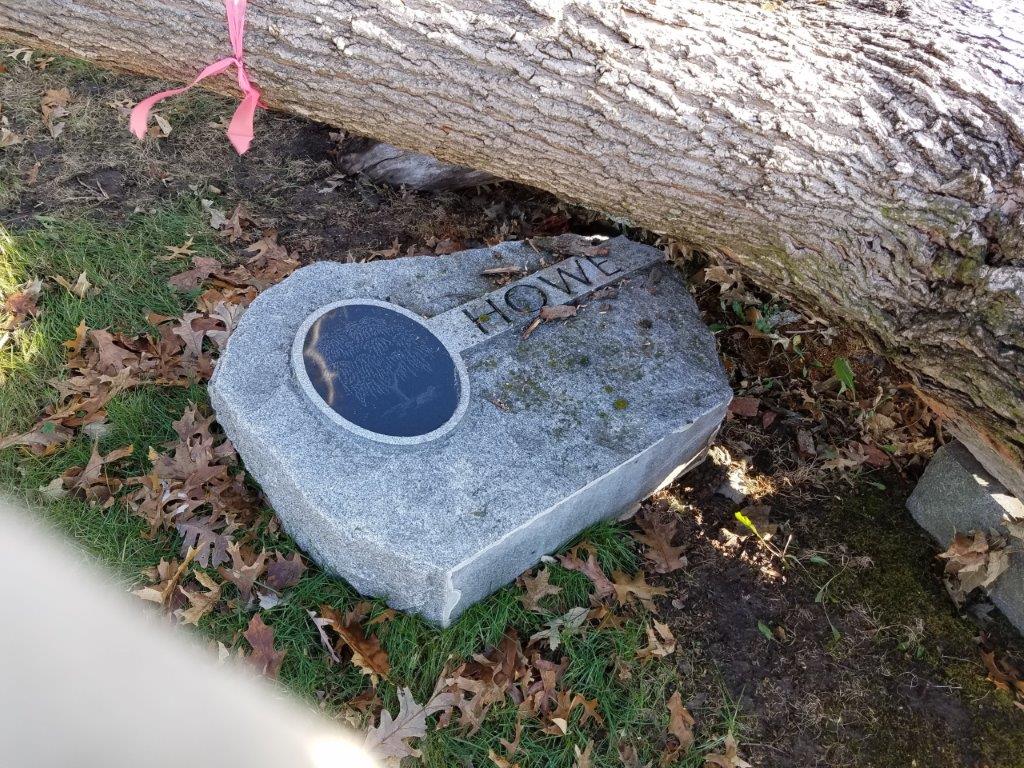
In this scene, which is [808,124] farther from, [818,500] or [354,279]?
[354,279]

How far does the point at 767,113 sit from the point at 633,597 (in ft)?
6.59

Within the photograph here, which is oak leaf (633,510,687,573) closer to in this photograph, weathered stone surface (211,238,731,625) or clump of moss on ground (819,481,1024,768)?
weathered stone surface (211,238,731,625)

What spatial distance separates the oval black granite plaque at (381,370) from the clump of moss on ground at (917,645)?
6.35 ft

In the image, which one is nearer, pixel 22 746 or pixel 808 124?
pixel 22 746

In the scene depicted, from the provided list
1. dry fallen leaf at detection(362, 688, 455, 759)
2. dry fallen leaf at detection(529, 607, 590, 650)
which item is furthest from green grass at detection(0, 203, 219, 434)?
dry fallen leaf at detection(529, 607, 590, 650)

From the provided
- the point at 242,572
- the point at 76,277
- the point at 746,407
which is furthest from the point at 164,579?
the point at 746,407

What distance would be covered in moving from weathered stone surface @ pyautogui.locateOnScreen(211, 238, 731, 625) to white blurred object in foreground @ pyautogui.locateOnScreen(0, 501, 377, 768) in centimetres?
56

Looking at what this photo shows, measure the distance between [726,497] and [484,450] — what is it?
132 cm

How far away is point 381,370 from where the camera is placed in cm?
321

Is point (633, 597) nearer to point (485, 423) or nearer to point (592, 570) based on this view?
point (592, 570)

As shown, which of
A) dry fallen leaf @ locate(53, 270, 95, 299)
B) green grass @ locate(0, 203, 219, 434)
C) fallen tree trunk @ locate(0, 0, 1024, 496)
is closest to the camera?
fallen tree trunk @ locate(0, 0, 1024, 496)

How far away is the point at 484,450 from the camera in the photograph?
3.08 meters

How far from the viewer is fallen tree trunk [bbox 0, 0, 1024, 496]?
267 cm

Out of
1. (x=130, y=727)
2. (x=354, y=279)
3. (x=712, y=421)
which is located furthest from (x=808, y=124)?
(x=130, y=727)
